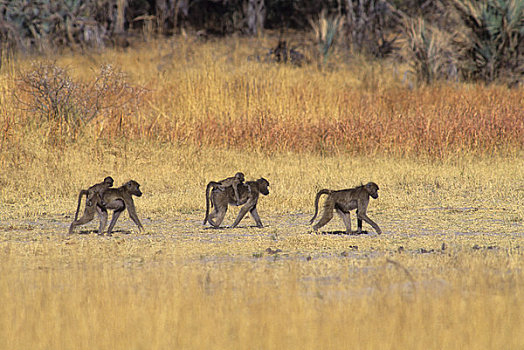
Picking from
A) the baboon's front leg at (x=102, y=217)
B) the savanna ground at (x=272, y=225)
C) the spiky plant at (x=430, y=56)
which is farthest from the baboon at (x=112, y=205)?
the spiky plant at (x=430, y=56)

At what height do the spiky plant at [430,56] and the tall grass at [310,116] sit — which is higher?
the spiky plant at [430,56]

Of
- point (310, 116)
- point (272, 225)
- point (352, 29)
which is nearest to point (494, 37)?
point (352, 29)

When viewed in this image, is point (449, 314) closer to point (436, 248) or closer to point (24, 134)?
point (436, 248)

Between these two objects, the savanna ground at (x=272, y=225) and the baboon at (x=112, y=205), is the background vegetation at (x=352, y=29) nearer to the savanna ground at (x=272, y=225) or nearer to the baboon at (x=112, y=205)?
the savanna ground at (x=272, y=225)

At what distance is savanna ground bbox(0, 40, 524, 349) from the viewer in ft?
15.5

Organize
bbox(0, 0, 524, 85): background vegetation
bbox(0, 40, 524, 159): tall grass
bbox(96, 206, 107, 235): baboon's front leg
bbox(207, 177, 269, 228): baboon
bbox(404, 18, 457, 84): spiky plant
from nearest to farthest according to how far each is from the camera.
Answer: bbox(96, 206, 107, 235): baboon's front leg → bbox(207, 177, 269, 228): baboon → bbox(0, 40, 524, 159): tall grass → bbox(404, 18, 457, 84): spiky plant → bbox(0, 0, 524, 85): background vegetation

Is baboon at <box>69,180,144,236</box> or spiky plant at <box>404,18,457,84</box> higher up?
spiky plant at <box>404,18,457,84</box>

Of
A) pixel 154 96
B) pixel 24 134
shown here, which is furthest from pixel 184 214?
pixel 154 96

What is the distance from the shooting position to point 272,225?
29.8 feet

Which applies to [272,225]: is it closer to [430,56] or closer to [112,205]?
[112,205]

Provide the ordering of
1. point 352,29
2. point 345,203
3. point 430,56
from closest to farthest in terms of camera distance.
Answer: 1. point 345,203
2. point 430,56
3. point 352,29

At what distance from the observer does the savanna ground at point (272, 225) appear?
4.72 meters

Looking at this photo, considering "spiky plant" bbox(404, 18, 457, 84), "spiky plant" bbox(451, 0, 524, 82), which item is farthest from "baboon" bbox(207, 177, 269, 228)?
"spiky plant" bbox(451, 0, 524, 82)

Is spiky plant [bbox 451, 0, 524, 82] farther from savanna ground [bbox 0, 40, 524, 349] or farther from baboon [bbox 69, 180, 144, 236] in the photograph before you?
baboon [bbox 69, 180, 144, 236]
